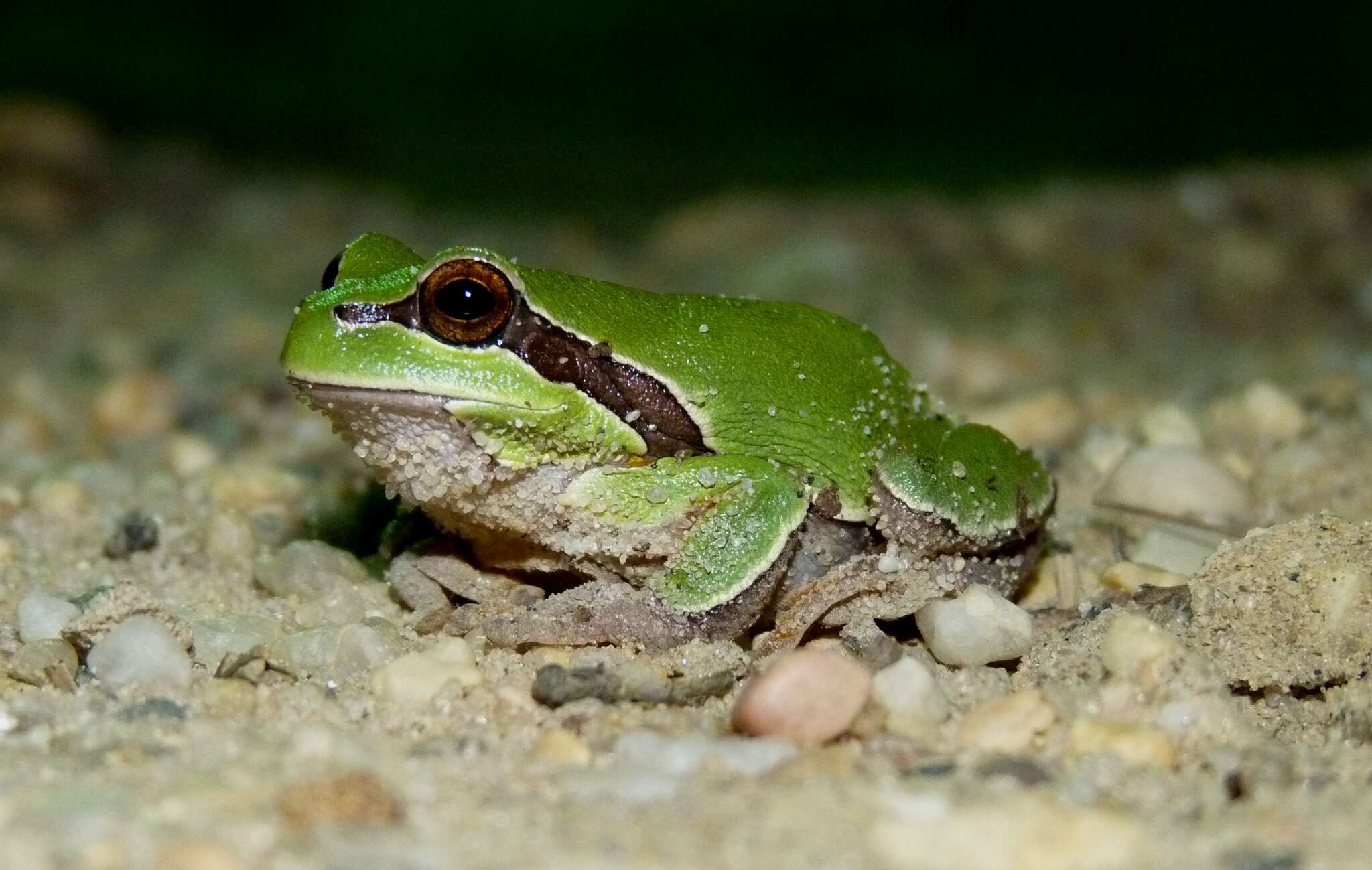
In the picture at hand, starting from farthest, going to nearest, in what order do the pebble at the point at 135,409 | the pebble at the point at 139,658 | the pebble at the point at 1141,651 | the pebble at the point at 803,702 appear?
the pebble at the point at 135,409 → the pebble at the point at 139,658 → the pebble at the point at 1141,651 → the pebble at the point at 803,702

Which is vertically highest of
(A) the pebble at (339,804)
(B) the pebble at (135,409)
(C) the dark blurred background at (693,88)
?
(C) the dark blurred background at (693,88)

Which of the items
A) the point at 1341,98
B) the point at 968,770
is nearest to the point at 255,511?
the point at 968,770

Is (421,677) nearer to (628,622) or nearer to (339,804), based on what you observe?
(628,622)

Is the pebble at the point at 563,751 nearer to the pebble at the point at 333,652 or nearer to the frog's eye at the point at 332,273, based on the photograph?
the pebble at the point at 333,652

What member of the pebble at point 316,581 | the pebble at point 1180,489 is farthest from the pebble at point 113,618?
the pebble at point 1180,489

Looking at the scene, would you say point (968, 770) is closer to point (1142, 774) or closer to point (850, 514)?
point (1142, 774)

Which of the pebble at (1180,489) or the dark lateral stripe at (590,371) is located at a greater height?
the pebble at (1180,489)

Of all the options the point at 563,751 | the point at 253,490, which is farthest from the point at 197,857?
the point at 253,490
